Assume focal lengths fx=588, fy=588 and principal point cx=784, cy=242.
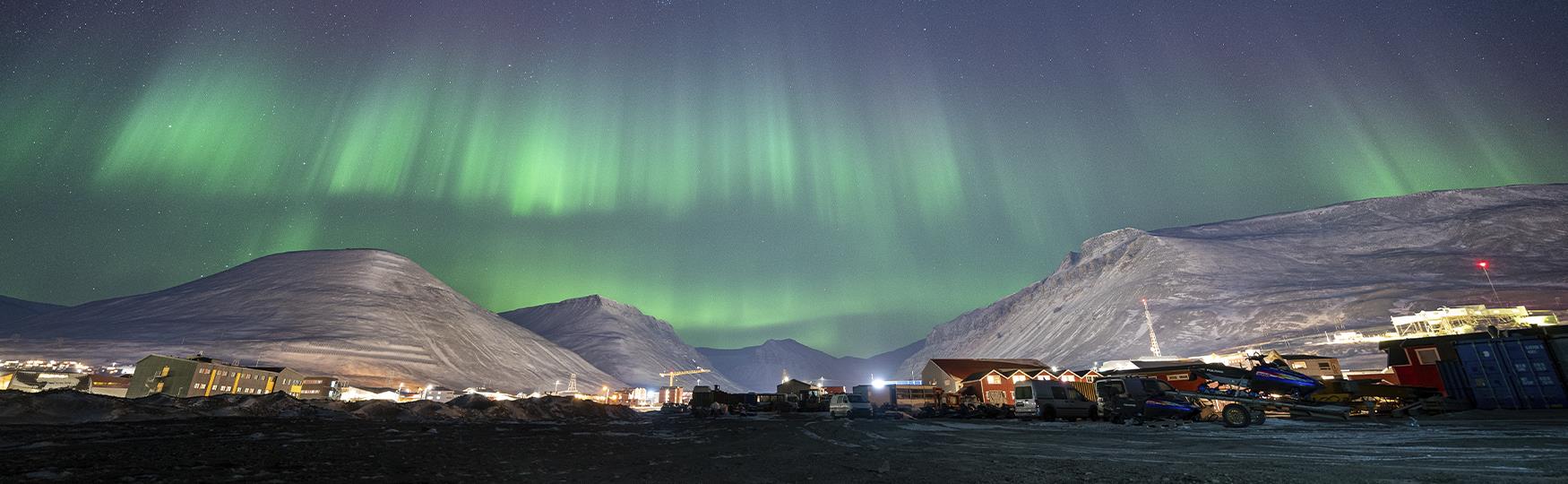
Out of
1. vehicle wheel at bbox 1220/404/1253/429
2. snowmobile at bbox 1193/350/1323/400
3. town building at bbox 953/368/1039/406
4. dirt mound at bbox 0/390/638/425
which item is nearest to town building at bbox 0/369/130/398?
dirt mound at bbox 0/390/638/425

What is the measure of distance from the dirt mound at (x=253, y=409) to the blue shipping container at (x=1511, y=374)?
65.2 metres

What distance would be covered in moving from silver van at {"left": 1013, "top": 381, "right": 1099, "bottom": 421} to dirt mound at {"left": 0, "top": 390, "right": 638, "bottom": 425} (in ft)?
124

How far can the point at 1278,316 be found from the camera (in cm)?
17825

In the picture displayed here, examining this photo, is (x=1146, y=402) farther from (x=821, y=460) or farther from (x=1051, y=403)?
(x=821, y=460)

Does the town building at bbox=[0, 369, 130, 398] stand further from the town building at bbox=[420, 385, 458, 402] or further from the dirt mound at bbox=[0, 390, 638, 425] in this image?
the dirt mound at bbox=[0, 390, 638, 425]

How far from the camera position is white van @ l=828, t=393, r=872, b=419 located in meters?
48.9

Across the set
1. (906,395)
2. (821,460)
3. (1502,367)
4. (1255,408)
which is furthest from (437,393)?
(1502,367)

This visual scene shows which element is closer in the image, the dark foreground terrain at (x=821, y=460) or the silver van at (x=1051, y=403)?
the dark foreground terrain at (x=821, y=460)

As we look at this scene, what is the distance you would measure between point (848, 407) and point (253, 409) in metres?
43.7

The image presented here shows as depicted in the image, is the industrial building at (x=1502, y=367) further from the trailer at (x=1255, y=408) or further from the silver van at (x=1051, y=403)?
the trailer at (x=1255, y=408)

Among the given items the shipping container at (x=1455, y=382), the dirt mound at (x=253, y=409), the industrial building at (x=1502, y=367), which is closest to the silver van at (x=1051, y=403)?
the industrial building at (x=1502, y=367)

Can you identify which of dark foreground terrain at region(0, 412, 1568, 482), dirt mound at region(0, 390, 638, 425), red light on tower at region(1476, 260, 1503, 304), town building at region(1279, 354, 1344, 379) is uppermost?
red light on tower at region(1476, 260, 1503, 304)

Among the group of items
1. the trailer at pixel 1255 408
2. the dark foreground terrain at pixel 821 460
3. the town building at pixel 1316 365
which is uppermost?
the town building at pixel 1316 365

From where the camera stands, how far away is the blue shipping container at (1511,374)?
35094mm
